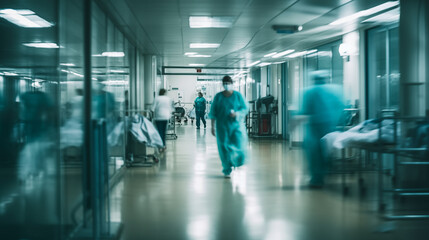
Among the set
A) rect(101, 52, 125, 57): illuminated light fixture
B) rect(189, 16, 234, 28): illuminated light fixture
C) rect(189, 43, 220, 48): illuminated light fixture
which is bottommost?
rect(101, 52, 125, 57): illuminated light fixture

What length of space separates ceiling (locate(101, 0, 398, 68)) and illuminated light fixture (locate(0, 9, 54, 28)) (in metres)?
1.07

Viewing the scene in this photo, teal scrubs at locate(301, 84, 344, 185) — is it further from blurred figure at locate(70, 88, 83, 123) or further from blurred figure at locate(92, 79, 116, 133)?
blurred figure at locate(70, 88, 83, 123)

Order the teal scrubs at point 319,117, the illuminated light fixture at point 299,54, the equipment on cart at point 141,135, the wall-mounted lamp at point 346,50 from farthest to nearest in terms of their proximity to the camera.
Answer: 1. the illuminated light fixture at point 299,54
2. the wall-mounted lamp at point 346,50
3. the equipment on cart at point 141,135
4. the teal scrubs at point 319,117

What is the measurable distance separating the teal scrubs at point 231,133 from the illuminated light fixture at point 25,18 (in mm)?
2937

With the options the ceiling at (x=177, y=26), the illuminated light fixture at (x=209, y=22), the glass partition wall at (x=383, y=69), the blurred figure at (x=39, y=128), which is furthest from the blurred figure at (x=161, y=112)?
the glass partition wall at (x=383, y=69)

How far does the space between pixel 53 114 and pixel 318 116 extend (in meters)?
3.39

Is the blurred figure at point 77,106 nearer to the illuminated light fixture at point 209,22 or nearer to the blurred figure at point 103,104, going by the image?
the blurred figure at point 103,104

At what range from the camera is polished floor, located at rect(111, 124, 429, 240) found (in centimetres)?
354

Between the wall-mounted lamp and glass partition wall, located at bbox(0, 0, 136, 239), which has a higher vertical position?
the wall-mounted lamp

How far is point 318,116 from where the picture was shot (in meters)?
5.64

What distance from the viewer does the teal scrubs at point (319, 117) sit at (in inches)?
221

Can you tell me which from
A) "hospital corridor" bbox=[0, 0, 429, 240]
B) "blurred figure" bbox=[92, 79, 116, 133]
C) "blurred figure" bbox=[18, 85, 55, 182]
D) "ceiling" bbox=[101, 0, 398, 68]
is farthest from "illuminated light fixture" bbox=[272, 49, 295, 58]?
"blurred figure" bbox=[18, 85, 55, 182]

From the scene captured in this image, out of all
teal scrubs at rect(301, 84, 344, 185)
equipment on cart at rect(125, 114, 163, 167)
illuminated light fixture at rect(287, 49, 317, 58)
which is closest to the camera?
teal scrubs at rect(301, 84, 344, 185)

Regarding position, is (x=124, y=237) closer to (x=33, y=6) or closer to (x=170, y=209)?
(x=170, y=209)
